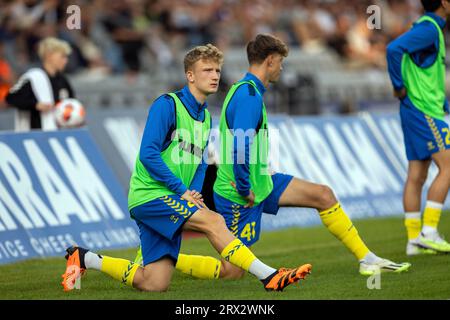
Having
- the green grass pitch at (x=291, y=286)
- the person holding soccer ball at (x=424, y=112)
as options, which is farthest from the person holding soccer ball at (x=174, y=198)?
the person holding soccer ball at (x=424, y=112)

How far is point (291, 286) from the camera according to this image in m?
8.32

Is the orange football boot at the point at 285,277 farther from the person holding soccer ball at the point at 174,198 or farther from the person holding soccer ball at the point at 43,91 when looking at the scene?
the person holding soccer ball at the point at 43,91

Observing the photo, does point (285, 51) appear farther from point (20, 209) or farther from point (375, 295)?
point (20, 209)

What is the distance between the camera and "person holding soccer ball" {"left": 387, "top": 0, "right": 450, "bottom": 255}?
1036 centimetres

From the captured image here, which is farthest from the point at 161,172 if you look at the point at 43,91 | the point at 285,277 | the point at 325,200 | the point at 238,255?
the point at 43,91

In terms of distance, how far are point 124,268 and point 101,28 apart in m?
12.5

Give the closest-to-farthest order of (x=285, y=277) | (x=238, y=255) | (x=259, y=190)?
(x=285, y=277) → (x=238, y=255) → (x=259, y=190)

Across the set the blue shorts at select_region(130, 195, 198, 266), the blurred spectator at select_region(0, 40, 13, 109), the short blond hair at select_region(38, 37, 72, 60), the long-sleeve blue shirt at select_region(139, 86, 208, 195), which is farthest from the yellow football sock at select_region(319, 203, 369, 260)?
the blurred spectator at select_region(0, 40, 13, 109)

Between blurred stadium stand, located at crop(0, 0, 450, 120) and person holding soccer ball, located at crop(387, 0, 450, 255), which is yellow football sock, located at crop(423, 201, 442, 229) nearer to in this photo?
person holding soccer ball, located at crop(387, 0, 450, 255)

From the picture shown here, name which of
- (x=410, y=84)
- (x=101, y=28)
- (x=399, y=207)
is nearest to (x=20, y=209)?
(x=410, y=84)

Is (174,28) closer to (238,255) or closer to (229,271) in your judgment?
(229,271)

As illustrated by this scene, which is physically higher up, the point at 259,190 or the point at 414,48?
the point at 414,48

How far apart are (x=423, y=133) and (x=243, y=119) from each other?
2812 millimetres

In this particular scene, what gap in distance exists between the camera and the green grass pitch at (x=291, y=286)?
7.82 metres
